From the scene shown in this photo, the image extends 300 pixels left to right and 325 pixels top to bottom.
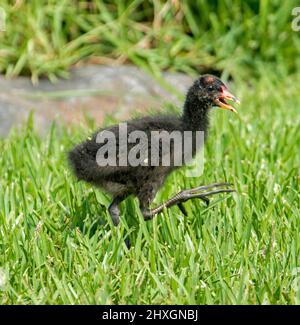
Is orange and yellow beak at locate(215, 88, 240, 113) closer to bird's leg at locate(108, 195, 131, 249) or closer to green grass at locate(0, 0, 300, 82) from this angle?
bird's leg at locate(108, 195, 131, 249)

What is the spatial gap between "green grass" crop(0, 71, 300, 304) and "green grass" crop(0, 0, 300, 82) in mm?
2041

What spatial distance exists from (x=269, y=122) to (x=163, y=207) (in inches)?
81.3

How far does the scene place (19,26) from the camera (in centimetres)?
704

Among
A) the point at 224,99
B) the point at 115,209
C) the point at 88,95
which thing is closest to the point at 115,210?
the point at 115,209

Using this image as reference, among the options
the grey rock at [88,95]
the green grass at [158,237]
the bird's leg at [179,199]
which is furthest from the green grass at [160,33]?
the bird's leg at [179,199]

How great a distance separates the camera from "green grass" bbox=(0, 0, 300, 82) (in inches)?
279

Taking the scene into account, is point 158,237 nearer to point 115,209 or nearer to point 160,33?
point 115,209

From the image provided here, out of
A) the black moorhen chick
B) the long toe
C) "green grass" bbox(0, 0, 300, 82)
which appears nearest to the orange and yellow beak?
the black moorhen chick

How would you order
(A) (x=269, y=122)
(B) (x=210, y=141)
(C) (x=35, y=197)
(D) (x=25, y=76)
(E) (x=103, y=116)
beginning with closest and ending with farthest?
(C) (x=35, y=197)
(B) (x=210, y=141)
(A) (x=269, y=122)
(E) (x=103, y=116)
(D) (x=25, y=76)

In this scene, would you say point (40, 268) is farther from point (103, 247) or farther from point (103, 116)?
point (103, 116)

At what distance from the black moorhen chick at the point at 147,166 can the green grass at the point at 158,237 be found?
73mm

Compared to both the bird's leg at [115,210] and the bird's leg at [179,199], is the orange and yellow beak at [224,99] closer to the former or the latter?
the bird's leg at [179,199]

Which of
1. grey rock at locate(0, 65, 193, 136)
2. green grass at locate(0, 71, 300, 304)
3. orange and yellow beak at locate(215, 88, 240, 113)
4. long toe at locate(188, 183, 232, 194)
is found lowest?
green grass at locate(0, 71, 300, 304)
